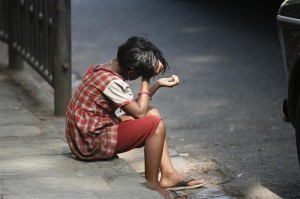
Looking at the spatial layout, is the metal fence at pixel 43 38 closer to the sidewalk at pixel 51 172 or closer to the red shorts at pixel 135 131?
the sidewalk at pixel 51 172

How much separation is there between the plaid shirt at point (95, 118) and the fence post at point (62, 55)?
6.26 feet

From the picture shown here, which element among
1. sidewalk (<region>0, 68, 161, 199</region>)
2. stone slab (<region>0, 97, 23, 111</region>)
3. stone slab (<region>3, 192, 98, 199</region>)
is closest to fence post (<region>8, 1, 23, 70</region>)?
stone slab (<region>0, 97, 23, 111</region>)

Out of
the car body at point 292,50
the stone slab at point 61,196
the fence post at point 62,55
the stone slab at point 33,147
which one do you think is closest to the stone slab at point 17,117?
the fence post at point 62,55

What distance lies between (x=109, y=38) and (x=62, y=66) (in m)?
4.18

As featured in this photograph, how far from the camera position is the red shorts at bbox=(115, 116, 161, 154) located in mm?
5117

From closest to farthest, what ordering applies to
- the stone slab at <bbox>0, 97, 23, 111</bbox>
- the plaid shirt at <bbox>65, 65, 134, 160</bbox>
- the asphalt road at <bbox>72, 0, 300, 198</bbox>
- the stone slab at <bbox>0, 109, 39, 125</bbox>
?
the plaid shirt at <bbox>65, 65, 134, 160</bbox>, the asphalt road at <bbox>72, 0, 300, 198</bbox>, the stone slab at <bbox>0, 109, 39, 125</bbox>, the stone slab at <bbox>0, 97, 23, 111</bbox>

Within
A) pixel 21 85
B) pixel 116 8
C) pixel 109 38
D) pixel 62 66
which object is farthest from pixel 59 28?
pixel 116 8

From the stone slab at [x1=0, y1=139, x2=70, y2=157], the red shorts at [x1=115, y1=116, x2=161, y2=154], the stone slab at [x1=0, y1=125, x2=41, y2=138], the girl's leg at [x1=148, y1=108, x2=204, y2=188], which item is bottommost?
the stone slab at [x1=0, y1=125, x2=41, y2=138]

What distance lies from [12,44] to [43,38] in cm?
131

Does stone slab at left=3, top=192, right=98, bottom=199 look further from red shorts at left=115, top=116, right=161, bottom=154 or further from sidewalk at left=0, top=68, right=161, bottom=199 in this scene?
red shorts at left=115, top=116, right=161, bottom=154

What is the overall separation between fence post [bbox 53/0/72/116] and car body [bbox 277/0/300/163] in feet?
8.01

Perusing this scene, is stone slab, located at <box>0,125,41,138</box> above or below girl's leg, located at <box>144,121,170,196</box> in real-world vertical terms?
below

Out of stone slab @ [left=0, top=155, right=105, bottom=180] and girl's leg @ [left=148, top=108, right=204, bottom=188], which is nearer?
stone slab @ [left=0, top=155, right=105, bottom=180]

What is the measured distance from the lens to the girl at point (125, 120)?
511cm
